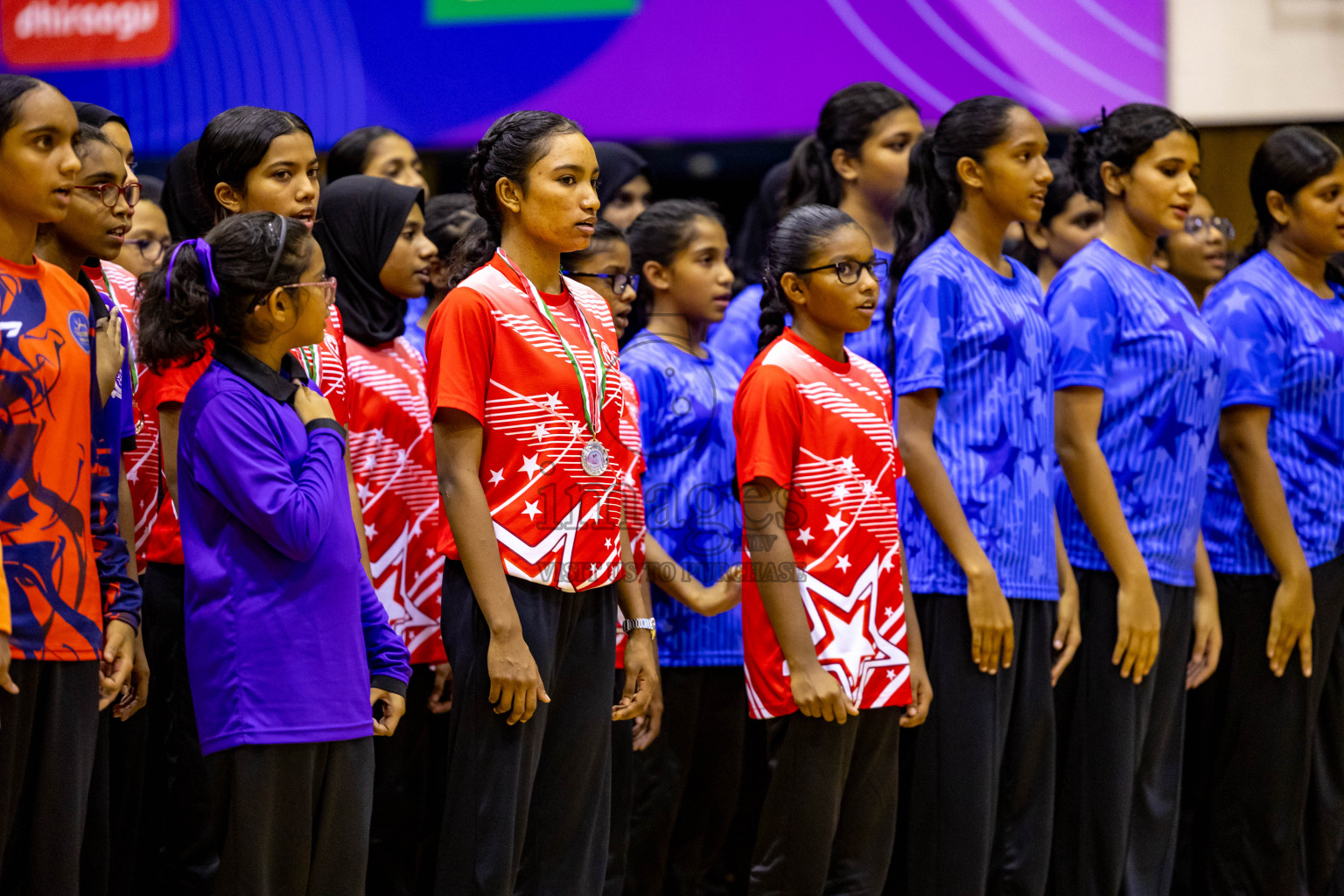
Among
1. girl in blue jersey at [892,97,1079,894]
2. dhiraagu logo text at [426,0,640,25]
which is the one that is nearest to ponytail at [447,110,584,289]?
girl in blue jersey at [892,97,1079,894]

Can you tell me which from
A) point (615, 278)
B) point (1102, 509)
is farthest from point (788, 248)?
point (1102, 509)

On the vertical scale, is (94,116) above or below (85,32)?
below

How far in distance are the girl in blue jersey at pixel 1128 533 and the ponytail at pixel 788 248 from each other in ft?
2.41

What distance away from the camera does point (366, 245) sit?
137 inches

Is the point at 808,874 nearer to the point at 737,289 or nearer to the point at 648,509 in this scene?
the point at 648,509

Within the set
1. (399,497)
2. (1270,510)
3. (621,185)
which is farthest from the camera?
(621,185)

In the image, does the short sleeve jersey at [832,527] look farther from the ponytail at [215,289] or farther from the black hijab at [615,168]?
the black hijab at [615,168]

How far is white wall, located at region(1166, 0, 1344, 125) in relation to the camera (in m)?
5.55

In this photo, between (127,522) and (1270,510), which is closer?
(127,522)

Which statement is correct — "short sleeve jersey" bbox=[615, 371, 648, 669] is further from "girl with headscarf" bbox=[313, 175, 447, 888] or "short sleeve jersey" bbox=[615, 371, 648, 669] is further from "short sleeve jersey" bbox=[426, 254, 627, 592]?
"girl with headscarf" bbox=[313, 175, 447, 888]

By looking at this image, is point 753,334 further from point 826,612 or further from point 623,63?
point 623,63

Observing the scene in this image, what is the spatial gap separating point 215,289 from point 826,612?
1.41m

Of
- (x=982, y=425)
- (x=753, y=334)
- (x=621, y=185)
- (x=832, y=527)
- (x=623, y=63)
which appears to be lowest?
(x=832, y=527)

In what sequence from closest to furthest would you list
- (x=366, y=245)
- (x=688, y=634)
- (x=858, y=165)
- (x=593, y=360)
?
(x=593, y=360) < (x=366, y=245) < (x=688, y=634) < (x=858, y=165)
